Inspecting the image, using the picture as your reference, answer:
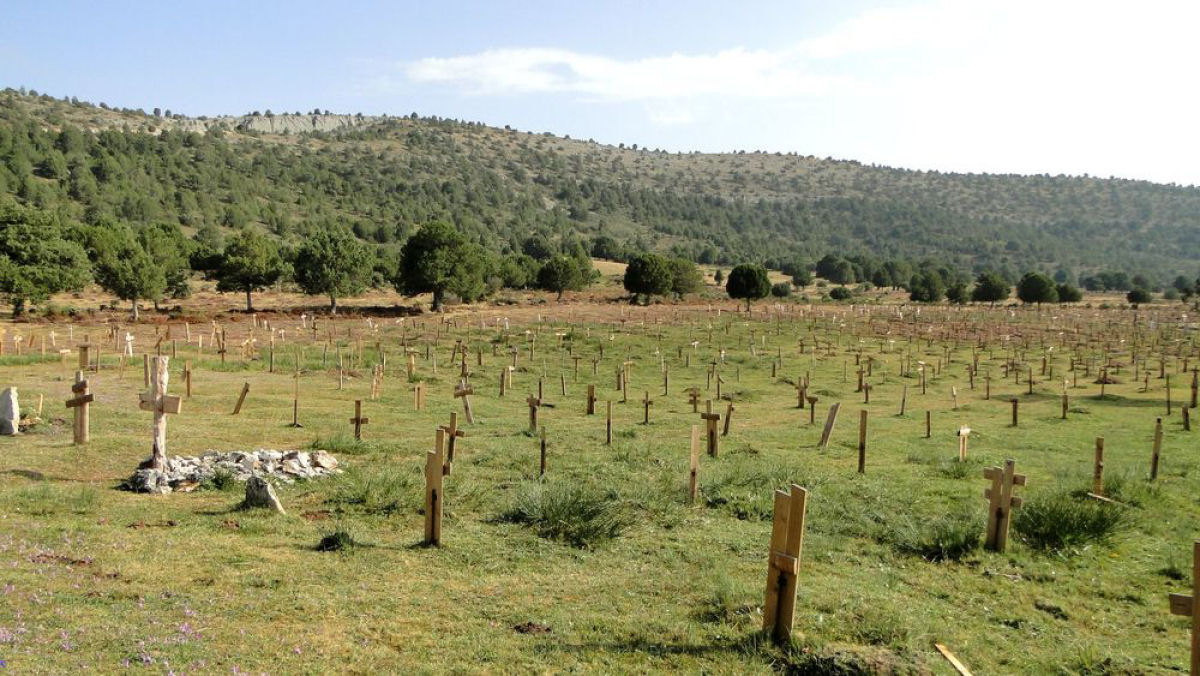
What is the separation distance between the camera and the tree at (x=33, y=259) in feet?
179

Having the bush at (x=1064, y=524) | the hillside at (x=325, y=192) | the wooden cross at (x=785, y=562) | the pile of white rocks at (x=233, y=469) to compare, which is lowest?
the pile of white rocks at (x=233, y=469)

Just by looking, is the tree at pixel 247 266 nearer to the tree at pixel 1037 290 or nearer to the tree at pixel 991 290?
the tree at pixel 991 290

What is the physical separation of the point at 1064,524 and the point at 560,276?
271 ft

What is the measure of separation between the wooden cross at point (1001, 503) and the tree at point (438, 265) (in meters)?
62.7

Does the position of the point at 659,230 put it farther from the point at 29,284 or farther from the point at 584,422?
the point at 584,422

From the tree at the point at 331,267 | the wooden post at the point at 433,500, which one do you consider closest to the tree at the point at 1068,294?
the tree at the point at 331,267

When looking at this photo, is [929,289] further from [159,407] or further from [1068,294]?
[159,407]

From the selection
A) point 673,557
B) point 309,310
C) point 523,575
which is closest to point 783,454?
point 673,557

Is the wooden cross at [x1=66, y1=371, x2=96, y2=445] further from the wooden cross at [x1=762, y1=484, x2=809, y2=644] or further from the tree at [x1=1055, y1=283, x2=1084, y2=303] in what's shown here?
the tree at [x1=1055, y1=283, x2=1084, y2=303]

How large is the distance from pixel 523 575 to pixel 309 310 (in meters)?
67.1

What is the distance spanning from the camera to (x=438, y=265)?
71.9 m

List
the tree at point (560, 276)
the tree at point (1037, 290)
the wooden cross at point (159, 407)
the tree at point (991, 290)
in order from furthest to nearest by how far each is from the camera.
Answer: the tree at point (991, 290) < the tree at point (1037, 290) < the tree at point (560, 276) < the wooden cross at point (159, 407)

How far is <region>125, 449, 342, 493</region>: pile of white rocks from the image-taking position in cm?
1439

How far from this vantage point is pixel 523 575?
10.6m
